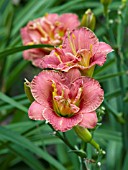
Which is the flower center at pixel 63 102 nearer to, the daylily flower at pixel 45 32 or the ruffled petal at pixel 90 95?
the ruffled petal at pixel 90 95

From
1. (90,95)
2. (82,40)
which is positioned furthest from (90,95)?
(82,40)

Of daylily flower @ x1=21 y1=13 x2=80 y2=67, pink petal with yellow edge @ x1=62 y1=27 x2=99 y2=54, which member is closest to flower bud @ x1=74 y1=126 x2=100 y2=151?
pink petal with yellow edge @ x1=62 y1=27 x2=99 y2=54

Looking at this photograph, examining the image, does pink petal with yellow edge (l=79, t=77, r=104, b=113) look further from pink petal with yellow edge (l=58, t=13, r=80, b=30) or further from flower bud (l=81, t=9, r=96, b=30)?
pink petal with yellow edge (l=58, t=13, r=80, b=30)

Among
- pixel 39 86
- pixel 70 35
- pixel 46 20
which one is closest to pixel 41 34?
pixel 46 20

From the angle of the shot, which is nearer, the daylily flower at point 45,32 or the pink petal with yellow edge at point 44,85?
the pink petal with yellow edge at point 44,85

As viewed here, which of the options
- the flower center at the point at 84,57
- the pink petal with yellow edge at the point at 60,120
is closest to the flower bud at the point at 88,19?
the flower center at the point at 84,57
